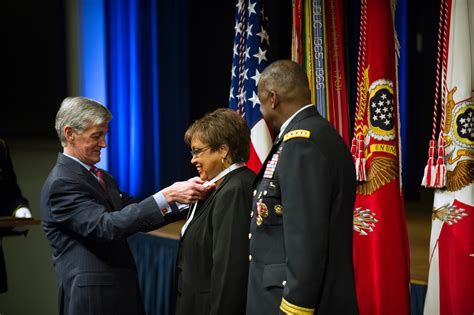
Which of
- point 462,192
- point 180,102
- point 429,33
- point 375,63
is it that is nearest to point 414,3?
point 429,33

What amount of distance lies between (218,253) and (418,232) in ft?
8.82

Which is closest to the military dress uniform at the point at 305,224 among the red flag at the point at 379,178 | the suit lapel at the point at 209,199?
the suit lapel at the point at 209,199

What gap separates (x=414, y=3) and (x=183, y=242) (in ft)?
14.4

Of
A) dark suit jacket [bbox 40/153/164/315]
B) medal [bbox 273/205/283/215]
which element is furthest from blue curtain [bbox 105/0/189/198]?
medal [bbox 273/205/283/215]

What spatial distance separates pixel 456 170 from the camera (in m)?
2.44

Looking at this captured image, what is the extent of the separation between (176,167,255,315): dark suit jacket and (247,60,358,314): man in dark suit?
0.14 metres

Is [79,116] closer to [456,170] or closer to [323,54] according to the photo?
[323,54]

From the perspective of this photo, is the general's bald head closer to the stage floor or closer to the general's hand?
the general's hand

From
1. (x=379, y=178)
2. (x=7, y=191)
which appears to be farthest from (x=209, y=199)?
(x=7, y=191)

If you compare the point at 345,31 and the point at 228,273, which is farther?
the point at 345,31

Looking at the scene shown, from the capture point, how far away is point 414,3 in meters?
5.84

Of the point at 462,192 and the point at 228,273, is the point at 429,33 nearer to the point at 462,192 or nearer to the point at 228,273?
the point at 462,192

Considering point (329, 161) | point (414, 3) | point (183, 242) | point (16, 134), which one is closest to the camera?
point (329, 161)

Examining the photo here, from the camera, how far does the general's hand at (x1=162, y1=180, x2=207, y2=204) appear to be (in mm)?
2180
